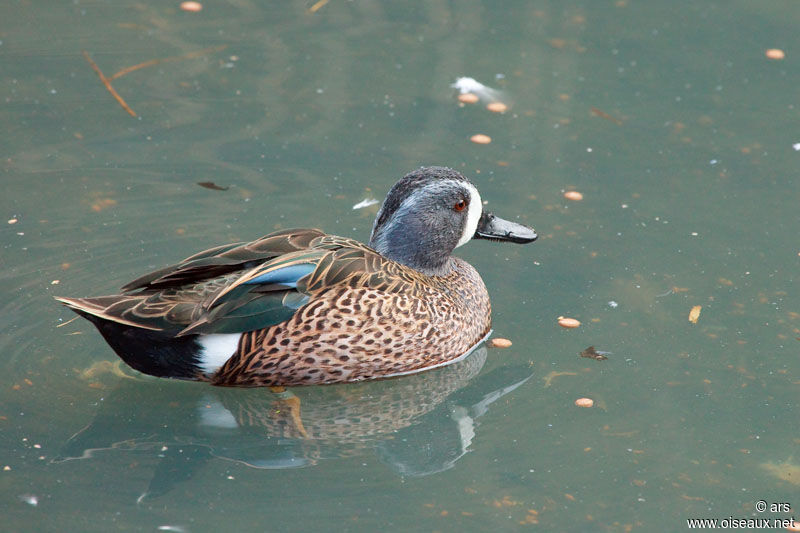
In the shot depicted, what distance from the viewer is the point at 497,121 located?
8070 mm

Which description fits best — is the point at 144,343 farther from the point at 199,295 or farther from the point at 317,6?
the point at 317,6

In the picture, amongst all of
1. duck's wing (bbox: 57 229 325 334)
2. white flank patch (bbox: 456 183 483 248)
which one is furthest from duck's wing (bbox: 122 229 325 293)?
white flank patch (bbox: 456 183 483 248)

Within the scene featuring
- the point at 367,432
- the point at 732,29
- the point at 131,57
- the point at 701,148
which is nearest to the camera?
the point at 367,432

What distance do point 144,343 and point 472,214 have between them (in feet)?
6.50

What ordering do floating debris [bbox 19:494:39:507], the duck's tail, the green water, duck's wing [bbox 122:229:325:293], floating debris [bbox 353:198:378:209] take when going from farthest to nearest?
floating debris [bbox 353:198:378:209], duck's wing [bbox 122:229:325:293], the duck's tail, the green water, floating debris [bbox 19:494:39:507]

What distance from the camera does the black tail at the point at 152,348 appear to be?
17.4 feet

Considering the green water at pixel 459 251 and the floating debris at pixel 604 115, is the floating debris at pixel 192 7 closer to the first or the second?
the green water at pixel 459 251

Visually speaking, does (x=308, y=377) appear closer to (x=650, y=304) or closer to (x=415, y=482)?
(x=415, y=482)

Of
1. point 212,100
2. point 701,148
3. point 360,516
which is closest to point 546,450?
point 360,516

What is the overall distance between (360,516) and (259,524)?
44cm

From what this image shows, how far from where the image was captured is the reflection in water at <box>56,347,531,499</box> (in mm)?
5105

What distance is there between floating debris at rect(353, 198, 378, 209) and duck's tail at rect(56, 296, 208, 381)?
192cm

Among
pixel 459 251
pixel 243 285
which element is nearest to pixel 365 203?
pixel 459 251

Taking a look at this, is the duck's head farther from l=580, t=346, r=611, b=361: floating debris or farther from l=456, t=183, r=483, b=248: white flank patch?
l=580, t=346, r=611, b=361: floating debris
